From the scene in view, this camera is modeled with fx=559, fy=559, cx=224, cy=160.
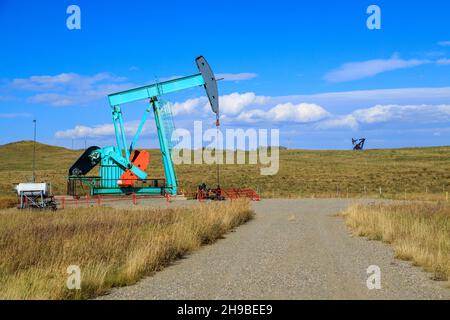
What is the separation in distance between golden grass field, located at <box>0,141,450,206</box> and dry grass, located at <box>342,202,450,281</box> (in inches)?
624

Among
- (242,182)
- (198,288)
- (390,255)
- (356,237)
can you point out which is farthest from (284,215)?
(242,182)

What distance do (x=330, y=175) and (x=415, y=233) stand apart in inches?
1759

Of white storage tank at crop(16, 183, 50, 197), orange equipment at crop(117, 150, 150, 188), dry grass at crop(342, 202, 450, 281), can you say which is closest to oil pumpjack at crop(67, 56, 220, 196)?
orange equipment at crop(117, 150, 150, 188)

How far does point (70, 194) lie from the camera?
106ft

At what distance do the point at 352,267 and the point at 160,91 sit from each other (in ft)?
69.1

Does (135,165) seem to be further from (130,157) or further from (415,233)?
(415,233)

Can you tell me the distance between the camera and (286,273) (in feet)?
27.6

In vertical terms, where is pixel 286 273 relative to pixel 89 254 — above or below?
below

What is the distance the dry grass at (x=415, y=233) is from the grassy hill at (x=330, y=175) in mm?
18176

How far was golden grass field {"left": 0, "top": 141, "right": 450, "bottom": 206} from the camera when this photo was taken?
42731 millimetres

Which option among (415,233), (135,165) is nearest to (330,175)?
(135,165)

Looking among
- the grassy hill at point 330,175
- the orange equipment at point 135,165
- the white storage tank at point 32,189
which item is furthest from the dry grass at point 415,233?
the grassy hill at point 330,175

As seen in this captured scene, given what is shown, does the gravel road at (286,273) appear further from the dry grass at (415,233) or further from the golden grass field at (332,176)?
the golden grass field at (332,176)

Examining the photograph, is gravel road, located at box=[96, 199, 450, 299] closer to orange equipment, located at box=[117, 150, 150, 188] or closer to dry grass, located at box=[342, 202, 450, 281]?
dry grass, located at box=[342, 202, 450, 281]
